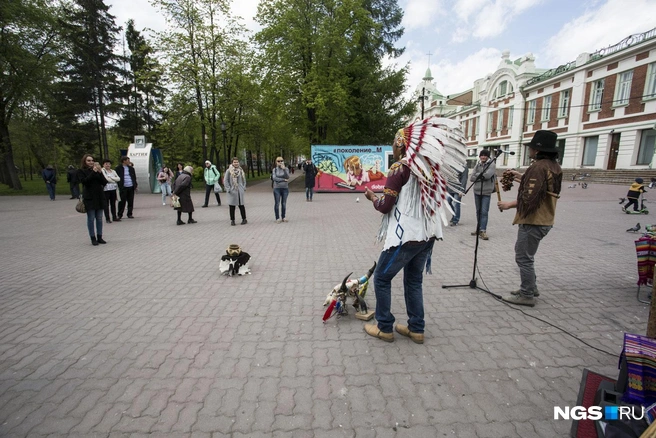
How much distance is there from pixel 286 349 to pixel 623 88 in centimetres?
3652

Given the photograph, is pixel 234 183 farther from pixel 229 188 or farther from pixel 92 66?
pixel 92 66

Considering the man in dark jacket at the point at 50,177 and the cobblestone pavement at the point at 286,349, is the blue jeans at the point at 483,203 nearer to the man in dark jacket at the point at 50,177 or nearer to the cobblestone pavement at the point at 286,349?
the cobblestone pavement at the point at 286,349

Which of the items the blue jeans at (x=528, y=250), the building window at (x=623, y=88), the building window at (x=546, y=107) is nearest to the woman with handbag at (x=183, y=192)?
the blue jeans at (x=528, y=250)

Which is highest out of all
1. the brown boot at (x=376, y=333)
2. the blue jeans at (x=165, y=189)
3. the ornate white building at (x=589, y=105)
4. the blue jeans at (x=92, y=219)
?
the ornate white building at (x=589, y=105)

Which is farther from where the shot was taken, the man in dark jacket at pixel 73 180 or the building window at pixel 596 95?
the building window at pixel 596 95

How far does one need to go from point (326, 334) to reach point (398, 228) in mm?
1446

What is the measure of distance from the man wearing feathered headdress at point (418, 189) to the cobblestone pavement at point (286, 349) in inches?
38.0

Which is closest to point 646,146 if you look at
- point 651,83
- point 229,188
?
point 651,83

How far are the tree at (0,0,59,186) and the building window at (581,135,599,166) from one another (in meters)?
43.9

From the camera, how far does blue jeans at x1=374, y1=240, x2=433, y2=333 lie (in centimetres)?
293

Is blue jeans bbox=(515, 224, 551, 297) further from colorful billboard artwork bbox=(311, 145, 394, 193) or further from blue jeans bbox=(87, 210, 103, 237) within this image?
colorful billboard artwork bbox=(311, 145, 394, 193)

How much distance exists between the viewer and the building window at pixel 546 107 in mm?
34312

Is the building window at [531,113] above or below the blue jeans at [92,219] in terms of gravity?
above

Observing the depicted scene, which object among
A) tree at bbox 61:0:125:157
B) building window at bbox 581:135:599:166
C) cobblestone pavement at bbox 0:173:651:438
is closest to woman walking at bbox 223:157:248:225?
cobblestone pavement at bbox 0:173:651:438
